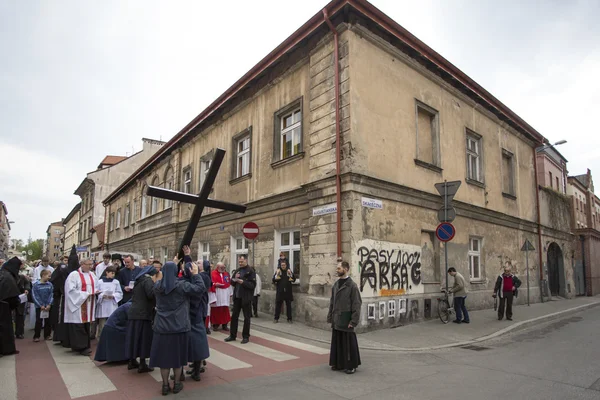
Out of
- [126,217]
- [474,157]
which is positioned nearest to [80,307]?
[474,157]

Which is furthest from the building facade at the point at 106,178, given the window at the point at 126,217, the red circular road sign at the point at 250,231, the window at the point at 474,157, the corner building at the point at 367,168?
the window at the point at 474,157

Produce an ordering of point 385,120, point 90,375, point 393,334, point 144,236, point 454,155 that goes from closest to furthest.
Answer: point 90,375 → point 393,334 → point 385,120 → point 454,155 → point 144,236

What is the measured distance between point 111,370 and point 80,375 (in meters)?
0.45

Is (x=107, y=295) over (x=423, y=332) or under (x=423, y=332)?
over

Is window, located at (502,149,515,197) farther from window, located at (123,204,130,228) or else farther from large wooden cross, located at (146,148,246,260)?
window, located at (123,204,130,228)

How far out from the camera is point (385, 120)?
12164mm

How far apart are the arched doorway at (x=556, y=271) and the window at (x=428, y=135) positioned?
41.5 ft

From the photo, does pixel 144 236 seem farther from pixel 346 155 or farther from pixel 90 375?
pixel 90 375

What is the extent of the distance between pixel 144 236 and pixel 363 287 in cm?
2056

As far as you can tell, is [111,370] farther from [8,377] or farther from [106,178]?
[106,178]

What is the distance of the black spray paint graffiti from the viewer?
10.7 m

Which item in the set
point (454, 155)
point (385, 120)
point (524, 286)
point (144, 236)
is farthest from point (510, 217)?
point (144, 236)

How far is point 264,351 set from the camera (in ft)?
26.8

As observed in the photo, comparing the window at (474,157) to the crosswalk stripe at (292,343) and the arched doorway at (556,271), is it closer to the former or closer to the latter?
the arched doorway at (556,271)
